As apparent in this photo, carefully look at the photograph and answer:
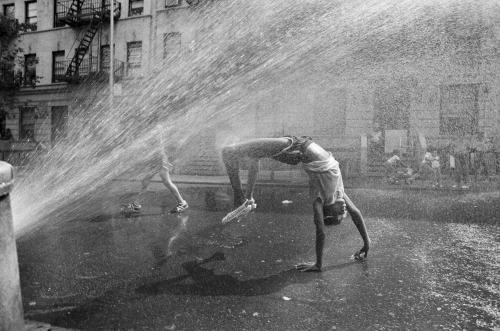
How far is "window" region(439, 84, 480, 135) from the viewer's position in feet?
57.9

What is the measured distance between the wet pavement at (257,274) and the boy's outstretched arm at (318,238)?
0.14 meters

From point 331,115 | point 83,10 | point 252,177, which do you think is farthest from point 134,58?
point 252,177

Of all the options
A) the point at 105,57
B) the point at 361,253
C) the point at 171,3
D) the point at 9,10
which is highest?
the point at 9,10

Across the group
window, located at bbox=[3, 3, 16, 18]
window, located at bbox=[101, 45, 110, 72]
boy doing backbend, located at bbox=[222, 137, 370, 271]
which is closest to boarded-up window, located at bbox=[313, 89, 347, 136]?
window, located at bbox=[101, 45, 110, 72]

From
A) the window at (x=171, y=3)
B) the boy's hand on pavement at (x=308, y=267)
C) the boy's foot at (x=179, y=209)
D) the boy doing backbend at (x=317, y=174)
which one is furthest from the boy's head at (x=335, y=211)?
the window at (x=171, y=3)

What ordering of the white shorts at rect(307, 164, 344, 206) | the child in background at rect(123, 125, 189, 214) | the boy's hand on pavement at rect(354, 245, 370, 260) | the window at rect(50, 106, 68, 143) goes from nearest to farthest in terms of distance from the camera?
the white shorts at rect(307, 164, 344, 206)
the boy's hand on pavement at rect(354, 245, 370, 260)
the child in background at rect(123, 125, 189, 214)
the window at rect(50, 106, 68, 143)

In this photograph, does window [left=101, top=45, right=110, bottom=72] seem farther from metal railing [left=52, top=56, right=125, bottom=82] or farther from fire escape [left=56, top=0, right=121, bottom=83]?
fire escape [left=56, top=0, right=121, bottom=83]

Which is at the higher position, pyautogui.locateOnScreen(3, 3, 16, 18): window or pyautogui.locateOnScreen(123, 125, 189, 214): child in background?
pyautogui.locateOnScreen(3, 3, 16, 18): window

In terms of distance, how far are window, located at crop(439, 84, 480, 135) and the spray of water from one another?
145cm

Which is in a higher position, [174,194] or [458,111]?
[458,111]

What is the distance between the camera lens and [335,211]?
13.8 feet

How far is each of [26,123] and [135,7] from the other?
11082 millimetres

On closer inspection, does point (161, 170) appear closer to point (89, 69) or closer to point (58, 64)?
point (89, 69)

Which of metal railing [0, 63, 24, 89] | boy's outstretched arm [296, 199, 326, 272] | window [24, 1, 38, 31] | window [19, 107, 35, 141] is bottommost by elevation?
boy's outstretched arm [296, 199, 326, 272]
